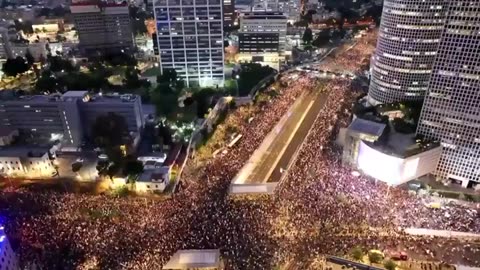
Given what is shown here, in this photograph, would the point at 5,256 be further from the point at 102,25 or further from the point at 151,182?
the point at 102,25

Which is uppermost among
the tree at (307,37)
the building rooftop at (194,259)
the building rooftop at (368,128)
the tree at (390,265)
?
the tree at (307,37)

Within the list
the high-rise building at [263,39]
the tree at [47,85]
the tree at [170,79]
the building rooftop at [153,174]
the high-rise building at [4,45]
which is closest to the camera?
the building rooftop at [153,174]

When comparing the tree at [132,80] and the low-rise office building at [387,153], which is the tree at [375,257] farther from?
the tree at [132,80]

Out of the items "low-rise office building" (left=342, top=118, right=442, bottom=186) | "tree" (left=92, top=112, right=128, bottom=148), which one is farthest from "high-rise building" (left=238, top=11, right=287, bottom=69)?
"tree" (left=92, top=112, right=128, bottom=148)

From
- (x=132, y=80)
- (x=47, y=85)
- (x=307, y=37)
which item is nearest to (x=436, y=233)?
(x=132, y=80)

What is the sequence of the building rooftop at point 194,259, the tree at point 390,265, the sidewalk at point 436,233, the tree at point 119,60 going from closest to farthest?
the building rooftop at point 194,259 < the tree at point 390,265 < the sidewalk at point 436,233 < the tree at point 119,60

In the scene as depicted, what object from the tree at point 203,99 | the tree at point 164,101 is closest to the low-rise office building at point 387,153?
the tree at point 203,99

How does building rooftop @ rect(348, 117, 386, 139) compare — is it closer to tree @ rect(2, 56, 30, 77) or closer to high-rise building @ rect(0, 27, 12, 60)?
tree @ rect(2, 56, 30, 77)
